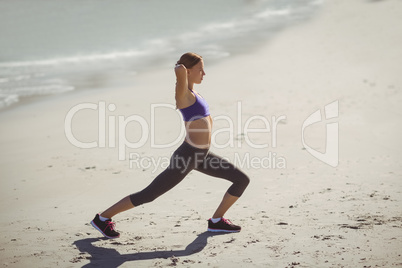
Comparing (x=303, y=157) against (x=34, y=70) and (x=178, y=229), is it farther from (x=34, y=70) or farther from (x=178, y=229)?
(x=34, y=70)

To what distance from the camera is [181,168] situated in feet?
19.4

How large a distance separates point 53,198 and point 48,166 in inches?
52.9

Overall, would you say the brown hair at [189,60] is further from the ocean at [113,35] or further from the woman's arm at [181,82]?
the ocean at [113,35]

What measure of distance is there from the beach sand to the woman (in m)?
0.44

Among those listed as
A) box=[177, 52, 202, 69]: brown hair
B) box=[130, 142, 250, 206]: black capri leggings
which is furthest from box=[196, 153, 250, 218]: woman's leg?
box=[177, 52, 202, 69]: brown hair

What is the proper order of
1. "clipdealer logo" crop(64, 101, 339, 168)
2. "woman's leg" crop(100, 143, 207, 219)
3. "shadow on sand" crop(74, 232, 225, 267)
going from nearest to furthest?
"shadow on sand" crop(74, 232, 225, 267)
"woman's leg" crop(100, 143, 207, 219)
"clipdealer logo" crop(64, 101, 339, 168)

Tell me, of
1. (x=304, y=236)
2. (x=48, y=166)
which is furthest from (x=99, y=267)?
(x=48, y=166)

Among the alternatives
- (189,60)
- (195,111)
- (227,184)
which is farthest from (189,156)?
(227,184)

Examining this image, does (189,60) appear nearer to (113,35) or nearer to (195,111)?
(195,111)

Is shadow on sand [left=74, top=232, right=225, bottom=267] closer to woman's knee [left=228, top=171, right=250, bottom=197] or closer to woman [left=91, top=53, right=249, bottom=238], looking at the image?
woman [left=91, top=53, right=249, bottom=238]

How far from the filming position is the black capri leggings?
19.4 ft

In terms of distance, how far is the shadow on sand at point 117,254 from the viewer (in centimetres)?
570

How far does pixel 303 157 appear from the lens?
28.8ft

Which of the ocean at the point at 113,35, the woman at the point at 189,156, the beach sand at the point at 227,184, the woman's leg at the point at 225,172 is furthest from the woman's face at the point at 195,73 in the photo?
the ocean at the point at 113,35
